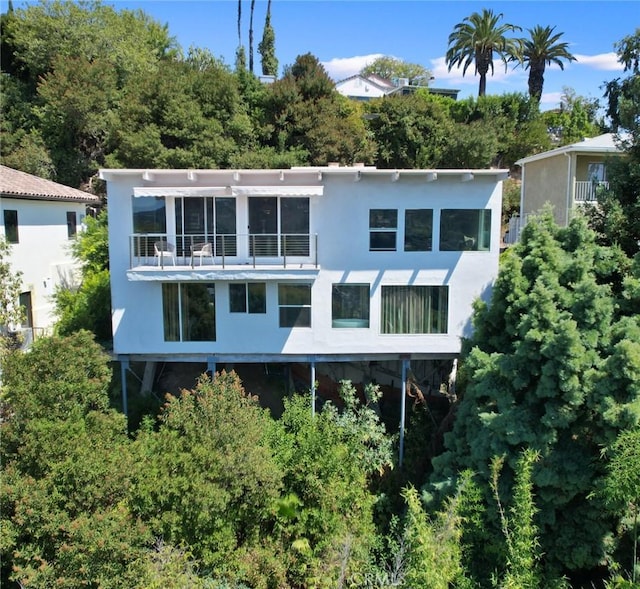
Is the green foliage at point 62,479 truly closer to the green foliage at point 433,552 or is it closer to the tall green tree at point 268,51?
the green foliage at point 433,552

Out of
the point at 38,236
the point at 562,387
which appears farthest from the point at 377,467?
the point at 38,236

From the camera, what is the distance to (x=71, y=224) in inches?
914

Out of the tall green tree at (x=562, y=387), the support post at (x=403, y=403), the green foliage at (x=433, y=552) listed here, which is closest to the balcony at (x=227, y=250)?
the support post at (x=403, y=403)

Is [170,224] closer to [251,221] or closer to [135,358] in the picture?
[251,221]

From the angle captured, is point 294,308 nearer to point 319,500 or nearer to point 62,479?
point 319,500

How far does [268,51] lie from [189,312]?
42.8 meters

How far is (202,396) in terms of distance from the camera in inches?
537

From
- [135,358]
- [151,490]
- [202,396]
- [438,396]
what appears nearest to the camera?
[151,490]

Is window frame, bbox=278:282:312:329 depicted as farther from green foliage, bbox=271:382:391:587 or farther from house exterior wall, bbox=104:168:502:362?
green foliage, bbox=271:382:391:587

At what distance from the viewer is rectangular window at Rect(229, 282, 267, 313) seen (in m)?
16.1

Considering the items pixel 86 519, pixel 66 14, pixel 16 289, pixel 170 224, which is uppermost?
pixel 66 14

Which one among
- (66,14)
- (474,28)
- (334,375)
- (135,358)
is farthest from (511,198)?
(66,14)

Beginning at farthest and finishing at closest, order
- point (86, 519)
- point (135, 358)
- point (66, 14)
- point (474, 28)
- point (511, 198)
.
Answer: point (474, 28), point (66, 14), point (511, 198), point (135, 358), point (86, 519)

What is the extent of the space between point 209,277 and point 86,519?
23.7ft
